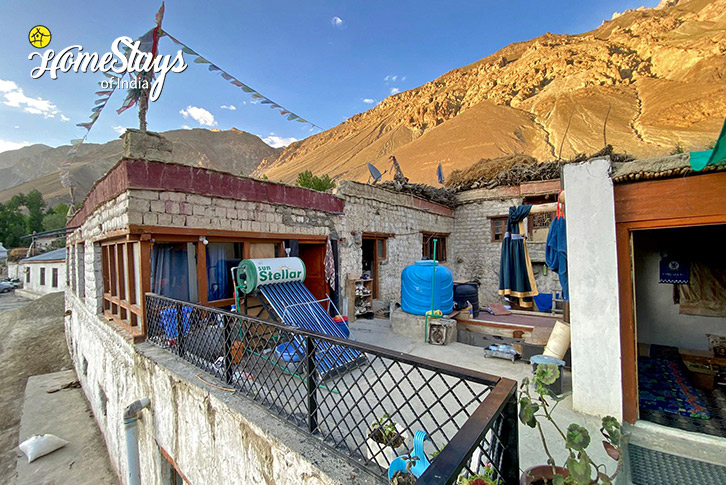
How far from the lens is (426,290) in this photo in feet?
20.6

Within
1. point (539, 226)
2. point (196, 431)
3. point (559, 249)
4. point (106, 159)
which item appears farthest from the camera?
point (106, 159)

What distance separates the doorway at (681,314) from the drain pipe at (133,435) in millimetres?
6410

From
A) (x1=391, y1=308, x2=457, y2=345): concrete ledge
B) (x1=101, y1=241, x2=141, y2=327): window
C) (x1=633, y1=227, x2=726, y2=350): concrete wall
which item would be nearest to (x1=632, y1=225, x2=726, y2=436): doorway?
(x1=633, y1=227, x2=726, y2=350): concrete wall

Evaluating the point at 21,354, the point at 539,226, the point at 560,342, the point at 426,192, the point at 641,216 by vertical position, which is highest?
the point at 426,192

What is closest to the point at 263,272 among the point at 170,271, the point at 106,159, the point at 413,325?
the point at 170,271

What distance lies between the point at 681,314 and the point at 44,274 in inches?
1409

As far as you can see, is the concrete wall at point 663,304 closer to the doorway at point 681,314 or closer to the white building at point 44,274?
the doorway at point 681,314

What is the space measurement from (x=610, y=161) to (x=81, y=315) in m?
12.1

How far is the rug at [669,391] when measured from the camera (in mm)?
3438

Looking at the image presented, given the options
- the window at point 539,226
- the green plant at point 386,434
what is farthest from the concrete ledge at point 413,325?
the window at point 539,226

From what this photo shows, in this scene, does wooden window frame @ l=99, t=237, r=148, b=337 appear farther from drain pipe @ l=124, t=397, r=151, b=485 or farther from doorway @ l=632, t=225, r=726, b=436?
doorway @ l=632, t=225, r=726, b=436

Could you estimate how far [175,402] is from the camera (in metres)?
3.47

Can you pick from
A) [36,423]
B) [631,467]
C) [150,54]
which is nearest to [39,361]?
[36,423]

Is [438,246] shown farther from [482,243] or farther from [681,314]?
[681,314]
